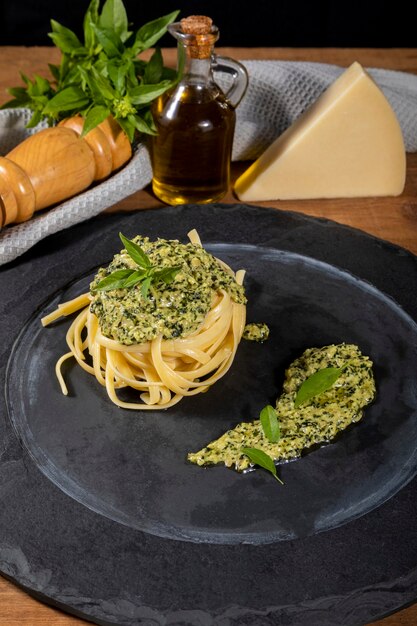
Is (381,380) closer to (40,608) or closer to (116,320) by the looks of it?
(116,320)

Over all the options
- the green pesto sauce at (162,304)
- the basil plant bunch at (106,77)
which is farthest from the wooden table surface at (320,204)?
the green pesto sauce at (162,304)

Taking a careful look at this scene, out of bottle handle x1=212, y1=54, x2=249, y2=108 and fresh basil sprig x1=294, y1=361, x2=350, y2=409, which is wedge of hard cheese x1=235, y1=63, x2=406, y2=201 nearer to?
bottle handle x1=212, y1=54, x2=249, y2=108

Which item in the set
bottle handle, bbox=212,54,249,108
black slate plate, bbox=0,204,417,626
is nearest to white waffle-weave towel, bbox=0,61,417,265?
bottle handle, bbox=212,54,249,108

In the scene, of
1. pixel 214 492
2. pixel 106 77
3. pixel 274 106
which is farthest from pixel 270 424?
A: pixel 274 106

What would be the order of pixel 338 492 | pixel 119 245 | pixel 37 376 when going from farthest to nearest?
pixel 119 245, pixel 37 376, pixel 338 492

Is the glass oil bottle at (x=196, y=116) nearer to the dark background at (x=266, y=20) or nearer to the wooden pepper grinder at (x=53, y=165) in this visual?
the wooden pepper grinder at (x=53, y=165)

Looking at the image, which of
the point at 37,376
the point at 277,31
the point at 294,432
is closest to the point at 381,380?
the point at 294,432
